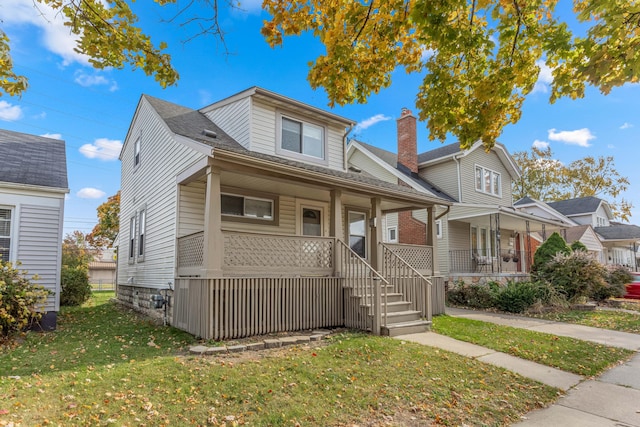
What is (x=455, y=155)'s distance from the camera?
19.1m

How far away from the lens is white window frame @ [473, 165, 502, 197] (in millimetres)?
20141

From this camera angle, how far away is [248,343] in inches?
288

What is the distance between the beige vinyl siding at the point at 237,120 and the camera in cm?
1138

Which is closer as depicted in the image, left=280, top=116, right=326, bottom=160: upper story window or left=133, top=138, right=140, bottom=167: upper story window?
left=280, top=116, right=326, bottom=160: upper story window

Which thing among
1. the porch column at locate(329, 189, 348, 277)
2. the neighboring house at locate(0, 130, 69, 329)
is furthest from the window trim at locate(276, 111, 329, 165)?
the neighboring house at locate(0, 130, 69, 329)

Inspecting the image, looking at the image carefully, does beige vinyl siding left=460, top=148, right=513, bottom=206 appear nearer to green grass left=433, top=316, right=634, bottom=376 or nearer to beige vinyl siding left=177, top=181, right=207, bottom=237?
green grass left=433, top=316, right=634, bottom=376

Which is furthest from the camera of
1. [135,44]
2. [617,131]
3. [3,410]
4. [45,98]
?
[617,131]

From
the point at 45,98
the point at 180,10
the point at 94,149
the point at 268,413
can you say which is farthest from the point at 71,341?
the point at 94,149

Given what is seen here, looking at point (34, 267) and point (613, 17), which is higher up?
point (613, 17)

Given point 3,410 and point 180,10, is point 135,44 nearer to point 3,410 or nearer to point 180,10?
point 180,10

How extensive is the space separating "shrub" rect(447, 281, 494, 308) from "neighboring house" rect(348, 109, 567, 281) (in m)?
1.63

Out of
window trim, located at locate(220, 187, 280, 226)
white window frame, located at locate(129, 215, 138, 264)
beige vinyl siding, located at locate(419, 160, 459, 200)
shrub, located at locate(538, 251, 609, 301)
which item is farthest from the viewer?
beige vinyl siding, located at locate(419, 160, 459, 200)

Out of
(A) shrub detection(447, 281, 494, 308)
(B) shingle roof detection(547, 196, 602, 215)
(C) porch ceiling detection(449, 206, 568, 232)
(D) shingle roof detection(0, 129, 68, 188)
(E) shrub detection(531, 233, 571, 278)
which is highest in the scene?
(B) shingle roof detection(547, 196, 602, 215)

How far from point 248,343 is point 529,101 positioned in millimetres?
6495
